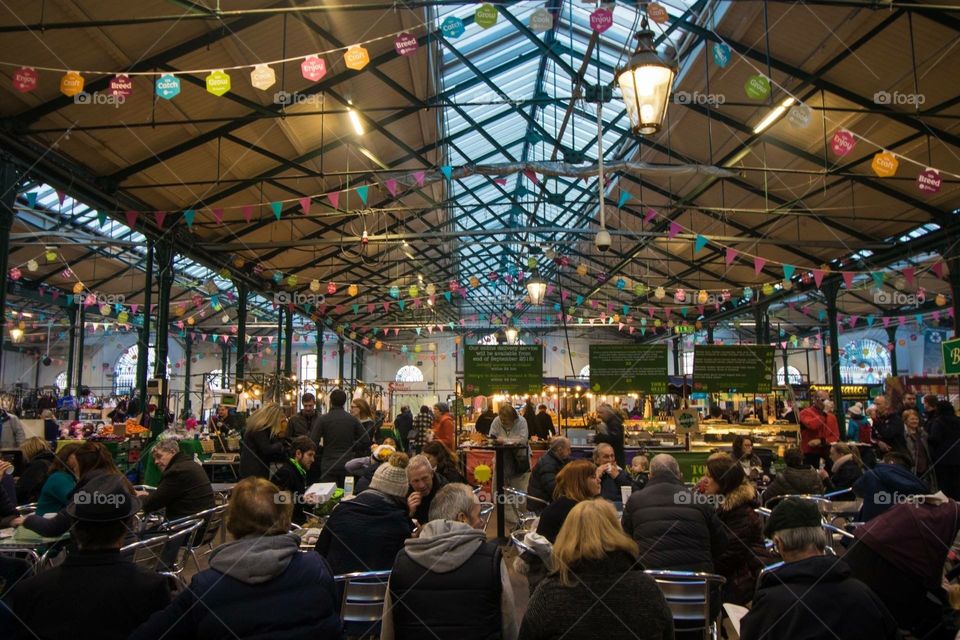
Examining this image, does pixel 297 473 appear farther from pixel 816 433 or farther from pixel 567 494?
pixel 816 433

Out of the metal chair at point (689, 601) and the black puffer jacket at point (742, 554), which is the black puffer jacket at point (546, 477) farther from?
the metal chair at point (689, 601)

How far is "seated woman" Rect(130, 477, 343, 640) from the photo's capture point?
2.09 meters

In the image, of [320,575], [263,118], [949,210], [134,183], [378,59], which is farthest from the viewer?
[949,210]

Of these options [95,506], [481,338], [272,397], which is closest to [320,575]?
[95,506]

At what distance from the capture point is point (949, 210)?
1216cm

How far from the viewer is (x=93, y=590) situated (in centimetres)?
227

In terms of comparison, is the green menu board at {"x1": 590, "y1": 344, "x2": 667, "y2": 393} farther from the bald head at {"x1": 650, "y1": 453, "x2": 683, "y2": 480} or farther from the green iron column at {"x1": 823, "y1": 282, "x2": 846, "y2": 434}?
the green iron column at {"x1": 823, "y1": 282, "x2": 846, "y2": 434}

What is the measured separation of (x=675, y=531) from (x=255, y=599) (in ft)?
7.50

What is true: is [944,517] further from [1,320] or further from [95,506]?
[1,320]

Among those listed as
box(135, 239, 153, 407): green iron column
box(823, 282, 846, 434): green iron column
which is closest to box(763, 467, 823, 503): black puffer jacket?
box(135, 239, 153, 407): green iron column

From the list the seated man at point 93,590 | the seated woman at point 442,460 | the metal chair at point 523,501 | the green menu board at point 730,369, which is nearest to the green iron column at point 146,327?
the metal chair at point 523,501

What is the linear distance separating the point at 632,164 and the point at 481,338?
81.7 ft

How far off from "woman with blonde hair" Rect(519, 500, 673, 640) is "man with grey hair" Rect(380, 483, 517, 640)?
220 millimetres

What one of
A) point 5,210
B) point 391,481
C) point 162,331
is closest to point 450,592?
A: point 391,481
